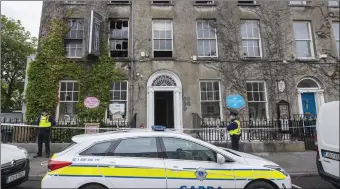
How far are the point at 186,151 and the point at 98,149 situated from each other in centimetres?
169

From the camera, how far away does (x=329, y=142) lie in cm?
503

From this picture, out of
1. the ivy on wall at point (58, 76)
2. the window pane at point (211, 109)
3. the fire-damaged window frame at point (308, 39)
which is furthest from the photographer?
the fire-damaged window frame at point (308, 39)

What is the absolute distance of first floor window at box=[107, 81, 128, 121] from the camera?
41.0 feet

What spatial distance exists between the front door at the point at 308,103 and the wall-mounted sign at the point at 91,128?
11969 mm

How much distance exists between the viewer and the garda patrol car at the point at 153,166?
3.97m

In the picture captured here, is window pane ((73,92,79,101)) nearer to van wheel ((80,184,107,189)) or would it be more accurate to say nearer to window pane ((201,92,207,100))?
window pane ((201,92,207,100))

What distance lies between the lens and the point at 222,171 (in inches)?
164

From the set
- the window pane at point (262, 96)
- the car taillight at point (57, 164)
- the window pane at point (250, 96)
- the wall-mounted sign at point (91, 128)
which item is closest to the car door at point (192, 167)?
the car taillight at point (57, 164)

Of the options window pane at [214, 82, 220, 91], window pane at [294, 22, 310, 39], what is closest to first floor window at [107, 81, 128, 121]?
window pane at [214, 82, 220, 91]

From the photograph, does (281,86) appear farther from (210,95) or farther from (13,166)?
(13,166)

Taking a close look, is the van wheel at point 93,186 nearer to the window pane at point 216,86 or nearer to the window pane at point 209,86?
the window pane at point 209,86

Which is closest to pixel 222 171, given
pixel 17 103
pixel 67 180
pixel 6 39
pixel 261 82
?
pixel 67 180

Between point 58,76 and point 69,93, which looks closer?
point 58,76

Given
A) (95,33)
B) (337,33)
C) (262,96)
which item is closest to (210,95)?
(262,96)
